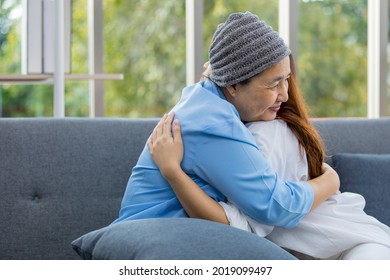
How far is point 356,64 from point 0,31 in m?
4.14

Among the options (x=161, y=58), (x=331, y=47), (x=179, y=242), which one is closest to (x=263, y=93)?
(x=179, y=242)

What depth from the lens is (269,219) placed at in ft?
5.99

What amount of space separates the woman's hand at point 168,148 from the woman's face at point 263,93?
17cm

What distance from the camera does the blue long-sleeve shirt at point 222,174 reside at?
180 cm

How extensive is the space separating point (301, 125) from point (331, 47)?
6042 millimetres

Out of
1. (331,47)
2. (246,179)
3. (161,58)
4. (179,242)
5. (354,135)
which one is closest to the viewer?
(179,242)

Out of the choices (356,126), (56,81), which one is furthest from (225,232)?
(56,81)

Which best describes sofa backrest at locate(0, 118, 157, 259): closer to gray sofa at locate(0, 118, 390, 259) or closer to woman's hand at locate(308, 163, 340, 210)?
gray sofa at locate(0, 118, 390, 259)

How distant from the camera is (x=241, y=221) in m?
1.86

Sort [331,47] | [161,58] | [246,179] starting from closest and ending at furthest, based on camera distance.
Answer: [246,179] → [161,58] → [331,47]

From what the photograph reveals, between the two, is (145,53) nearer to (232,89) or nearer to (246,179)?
(232,89)

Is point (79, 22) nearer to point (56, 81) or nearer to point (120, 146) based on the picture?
point (56, 81)

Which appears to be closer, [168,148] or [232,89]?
[168,148]

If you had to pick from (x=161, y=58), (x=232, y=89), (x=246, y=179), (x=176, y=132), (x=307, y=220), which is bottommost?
(x=307, y=220)
